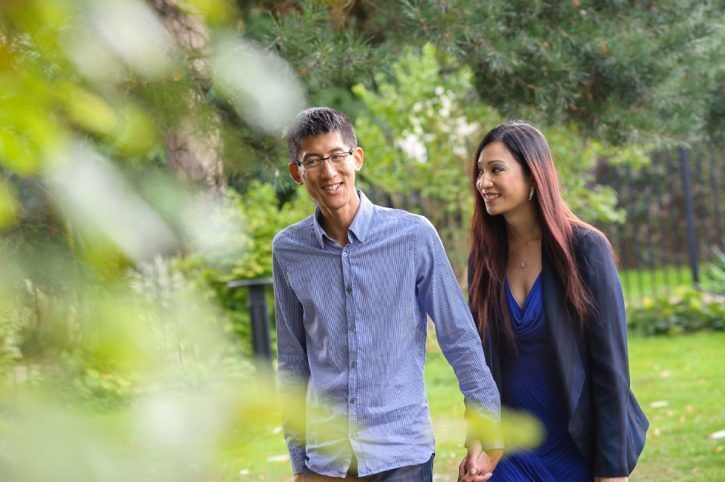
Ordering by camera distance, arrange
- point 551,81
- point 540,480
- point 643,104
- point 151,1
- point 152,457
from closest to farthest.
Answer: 1. point 152,457
2. point 151,1
3. point 540,480
4. point 551,81
5. point 643,104

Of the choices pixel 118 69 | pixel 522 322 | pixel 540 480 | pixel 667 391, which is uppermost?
pixel 118 69

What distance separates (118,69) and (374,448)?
1423mm

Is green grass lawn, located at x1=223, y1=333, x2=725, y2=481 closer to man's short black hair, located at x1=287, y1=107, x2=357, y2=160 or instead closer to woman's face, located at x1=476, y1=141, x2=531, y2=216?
woman's face, located at x1=476, y1=141, x2=531, y2=216

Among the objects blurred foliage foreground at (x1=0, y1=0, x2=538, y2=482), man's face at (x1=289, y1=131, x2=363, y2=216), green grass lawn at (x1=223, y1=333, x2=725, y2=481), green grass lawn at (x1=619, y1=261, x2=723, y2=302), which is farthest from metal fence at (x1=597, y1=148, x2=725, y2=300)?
blurred foliage foreground at (x1=0, y1=0, x2=538, y2=482)

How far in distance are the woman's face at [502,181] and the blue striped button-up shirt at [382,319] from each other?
0.92ft

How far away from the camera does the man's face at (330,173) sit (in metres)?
2.18

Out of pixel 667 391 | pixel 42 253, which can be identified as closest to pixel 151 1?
pixel 42 253

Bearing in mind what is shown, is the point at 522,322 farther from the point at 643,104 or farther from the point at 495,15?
the point at 643,104

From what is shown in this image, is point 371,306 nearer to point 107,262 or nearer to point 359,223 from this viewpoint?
point 359,223

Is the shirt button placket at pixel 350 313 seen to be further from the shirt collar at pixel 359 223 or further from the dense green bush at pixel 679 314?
the dense green bush at pixel 679 314

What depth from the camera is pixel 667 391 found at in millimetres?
6633

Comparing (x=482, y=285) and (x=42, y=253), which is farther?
(x=482, y=285)

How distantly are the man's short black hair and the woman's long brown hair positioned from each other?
0.51 m

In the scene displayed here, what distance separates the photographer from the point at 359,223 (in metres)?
2.28
